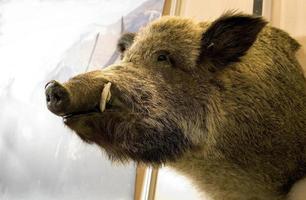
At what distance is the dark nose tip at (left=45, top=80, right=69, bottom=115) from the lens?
1.10m

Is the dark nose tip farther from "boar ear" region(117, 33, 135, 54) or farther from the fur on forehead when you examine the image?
"boar ear" region(117, 33, 135, 54)

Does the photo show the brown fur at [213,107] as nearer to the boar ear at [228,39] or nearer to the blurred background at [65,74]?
the boar ear at [228,39]

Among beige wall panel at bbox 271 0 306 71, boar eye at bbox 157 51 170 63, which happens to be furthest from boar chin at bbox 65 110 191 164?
beige wall panel at bbox 271 0 306 71

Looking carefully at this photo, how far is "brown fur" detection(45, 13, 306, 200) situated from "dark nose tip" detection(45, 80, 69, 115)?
0.10 metres

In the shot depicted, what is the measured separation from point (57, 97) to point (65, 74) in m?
1.23

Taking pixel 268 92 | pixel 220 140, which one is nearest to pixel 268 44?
pixel 268 92

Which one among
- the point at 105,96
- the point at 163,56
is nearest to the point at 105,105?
the point at 105,96

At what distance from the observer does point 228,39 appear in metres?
1.37

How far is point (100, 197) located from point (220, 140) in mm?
763

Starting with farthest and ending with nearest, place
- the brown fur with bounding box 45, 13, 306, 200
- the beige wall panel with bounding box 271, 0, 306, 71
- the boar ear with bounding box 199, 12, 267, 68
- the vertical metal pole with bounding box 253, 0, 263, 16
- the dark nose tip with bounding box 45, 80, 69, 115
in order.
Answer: the vertical metal pole with bounding box 253, 0, 263, 16, the beige wall panel with bounding box 271, 0, 306, 71, the boar ear with bounding box 199, 12, 267, 68, the brown fur with bounding box 45, 13, 306, 200, the dark nose tip with bounding box 45, 80, 69, 115

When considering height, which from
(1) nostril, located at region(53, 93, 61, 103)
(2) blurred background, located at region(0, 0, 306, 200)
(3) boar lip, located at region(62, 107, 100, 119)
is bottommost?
(2) blurred background, located at region(0, 0, 306, 200)

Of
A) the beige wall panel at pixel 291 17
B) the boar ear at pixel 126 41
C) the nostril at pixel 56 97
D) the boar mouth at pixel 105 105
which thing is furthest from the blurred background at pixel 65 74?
the nostril at pixel 56 97

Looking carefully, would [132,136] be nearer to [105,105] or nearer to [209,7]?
[105,105]

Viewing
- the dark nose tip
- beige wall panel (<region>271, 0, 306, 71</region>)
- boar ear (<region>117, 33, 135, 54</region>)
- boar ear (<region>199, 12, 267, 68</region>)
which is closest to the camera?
the dark nose tip
